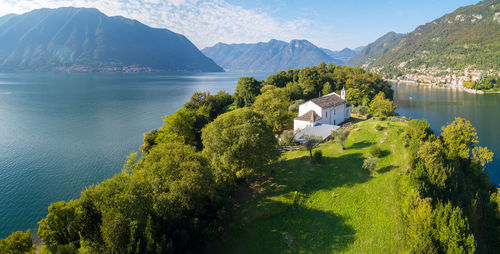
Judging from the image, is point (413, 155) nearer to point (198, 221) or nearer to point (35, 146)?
point (198, 221)

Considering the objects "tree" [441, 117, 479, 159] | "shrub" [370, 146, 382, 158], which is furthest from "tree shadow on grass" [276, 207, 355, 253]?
"tree" [441, 117, 479, 159]

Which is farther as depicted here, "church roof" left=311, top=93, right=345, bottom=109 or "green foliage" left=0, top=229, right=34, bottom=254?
"church roof" left=311, top=93, right=345, bottom=109

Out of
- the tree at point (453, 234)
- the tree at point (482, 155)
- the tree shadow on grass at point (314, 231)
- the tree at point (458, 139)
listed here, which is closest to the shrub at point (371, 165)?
the tree shadow on grass at point (314, 231)

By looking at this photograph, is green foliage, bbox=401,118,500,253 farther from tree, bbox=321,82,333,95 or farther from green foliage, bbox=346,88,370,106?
tree, bbox=321,82,333,95

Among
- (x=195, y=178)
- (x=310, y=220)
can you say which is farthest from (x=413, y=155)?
(x=195, y=178)

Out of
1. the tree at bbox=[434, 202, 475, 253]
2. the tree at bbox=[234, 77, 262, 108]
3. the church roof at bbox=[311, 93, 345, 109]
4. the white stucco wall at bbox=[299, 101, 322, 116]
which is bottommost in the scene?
the tree at bbox=[434, 202, 475, 253]

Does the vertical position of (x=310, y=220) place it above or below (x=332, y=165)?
below
